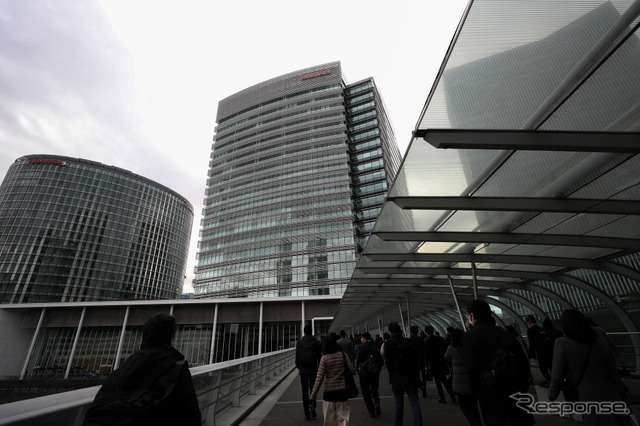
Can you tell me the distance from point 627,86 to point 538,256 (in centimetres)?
662

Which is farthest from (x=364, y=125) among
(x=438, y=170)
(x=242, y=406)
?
(x=242, y=406)

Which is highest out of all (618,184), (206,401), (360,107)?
(360,107)

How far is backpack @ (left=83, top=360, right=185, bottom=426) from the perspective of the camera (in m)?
1.44

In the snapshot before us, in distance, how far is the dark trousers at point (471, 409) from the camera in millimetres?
3629

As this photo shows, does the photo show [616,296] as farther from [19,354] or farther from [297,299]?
[19,354]

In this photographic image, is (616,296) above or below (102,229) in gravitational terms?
below

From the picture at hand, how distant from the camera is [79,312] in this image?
40.0 meters

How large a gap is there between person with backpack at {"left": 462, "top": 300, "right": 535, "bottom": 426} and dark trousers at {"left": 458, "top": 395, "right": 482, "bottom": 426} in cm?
94

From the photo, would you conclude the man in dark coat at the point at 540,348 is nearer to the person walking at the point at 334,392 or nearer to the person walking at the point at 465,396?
the person walking at the point at 465,396

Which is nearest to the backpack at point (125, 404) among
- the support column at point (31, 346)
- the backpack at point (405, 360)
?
the backpack at point (405, 360)

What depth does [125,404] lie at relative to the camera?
1489mm

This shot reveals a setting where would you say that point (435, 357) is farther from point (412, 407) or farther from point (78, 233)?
point (78, 233)

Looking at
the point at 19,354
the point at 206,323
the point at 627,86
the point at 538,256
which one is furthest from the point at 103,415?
the point at 19,354

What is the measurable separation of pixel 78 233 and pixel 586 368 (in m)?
104
